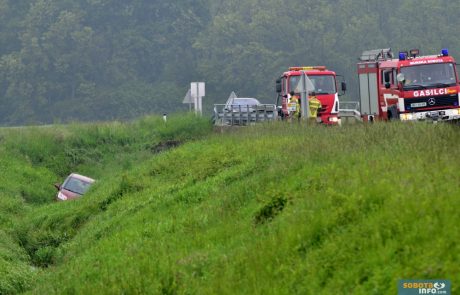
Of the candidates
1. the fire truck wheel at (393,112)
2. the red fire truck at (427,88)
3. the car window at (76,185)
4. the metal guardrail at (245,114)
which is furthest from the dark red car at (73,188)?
the metal guardrail at (245,114)

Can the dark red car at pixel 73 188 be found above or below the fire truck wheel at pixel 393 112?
below

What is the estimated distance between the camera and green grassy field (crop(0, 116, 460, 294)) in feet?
33.6

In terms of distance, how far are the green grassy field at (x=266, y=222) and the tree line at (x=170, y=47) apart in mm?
60292

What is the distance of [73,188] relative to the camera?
3256cm

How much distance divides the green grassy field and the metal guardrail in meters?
16.4

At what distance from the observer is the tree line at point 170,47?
86750 mm

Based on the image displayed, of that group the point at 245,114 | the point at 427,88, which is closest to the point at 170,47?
the point at 245,114

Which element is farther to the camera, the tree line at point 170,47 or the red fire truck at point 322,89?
the tree line at point 170,47

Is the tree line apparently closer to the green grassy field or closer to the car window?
the car window

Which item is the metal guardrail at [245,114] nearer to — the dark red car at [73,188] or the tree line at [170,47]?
the dark red car at [73,188]

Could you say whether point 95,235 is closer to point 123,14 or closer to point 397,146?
point 397,146

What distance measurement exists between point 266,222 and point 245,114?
31957 mm

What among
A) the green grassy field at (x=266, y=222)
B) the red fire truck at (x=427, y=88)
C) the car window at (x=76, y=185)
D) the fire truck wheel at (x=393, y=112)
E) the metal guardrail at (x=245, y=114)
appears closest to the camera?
the green grassy field at (x=266, y=222)

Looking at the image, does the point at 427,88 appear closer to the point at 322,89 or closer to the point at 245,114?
the point at 322,89
